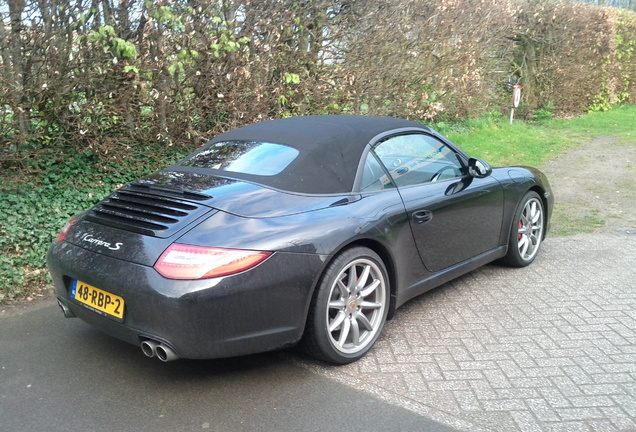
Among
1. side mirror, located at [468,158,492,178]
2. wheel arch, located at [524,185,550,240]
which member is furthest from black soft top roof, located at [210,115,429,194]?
wheel arch, located at [524,185,550,240]

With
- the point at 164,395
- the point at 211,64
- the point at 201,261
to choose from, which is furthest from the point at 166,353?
the point at 211,64

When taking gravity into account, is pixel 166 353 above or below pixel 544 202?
below

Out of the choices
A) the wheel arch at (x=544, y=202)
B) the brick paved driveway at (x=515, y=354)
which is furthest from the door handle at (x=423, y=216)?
the wheel arch at (x=544, y=202)

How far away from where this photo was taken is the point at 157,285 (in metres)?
2.86

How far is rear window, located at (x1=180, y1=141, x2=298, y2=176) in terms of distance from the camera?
3697 millimetres

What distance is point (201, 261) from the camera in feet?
9.48

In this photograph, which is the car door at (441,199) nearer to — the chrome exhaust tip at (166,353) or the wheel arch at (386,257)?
the wheel arch at (386,257)

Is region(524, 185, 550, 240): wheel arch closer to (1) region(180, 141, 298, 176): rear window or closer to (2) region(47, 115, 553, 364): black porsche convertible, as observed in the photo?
(2) region(47, 115, 553, 364): black porsche convertible

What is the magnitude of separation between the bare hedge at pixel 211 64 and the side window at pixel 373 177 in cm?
291

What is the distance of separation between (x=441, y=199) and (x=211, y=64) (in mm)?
3509

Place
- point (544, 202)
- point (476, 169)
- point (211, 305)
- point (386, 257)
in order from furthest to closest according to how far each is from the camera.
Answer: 1. point (544, 202)
2. point (476, 169)
3. point (386, 257)
4. point (211, 305)

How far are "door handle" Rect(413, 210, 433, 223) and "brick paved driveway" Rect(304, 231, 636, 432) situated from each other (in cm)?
76

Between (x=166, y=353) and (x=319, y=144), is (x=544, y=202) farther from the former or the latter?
(x=166, y=353)

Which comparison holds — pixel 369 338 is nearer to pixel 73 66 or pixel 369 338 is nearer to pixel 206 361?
pixel 206 361
